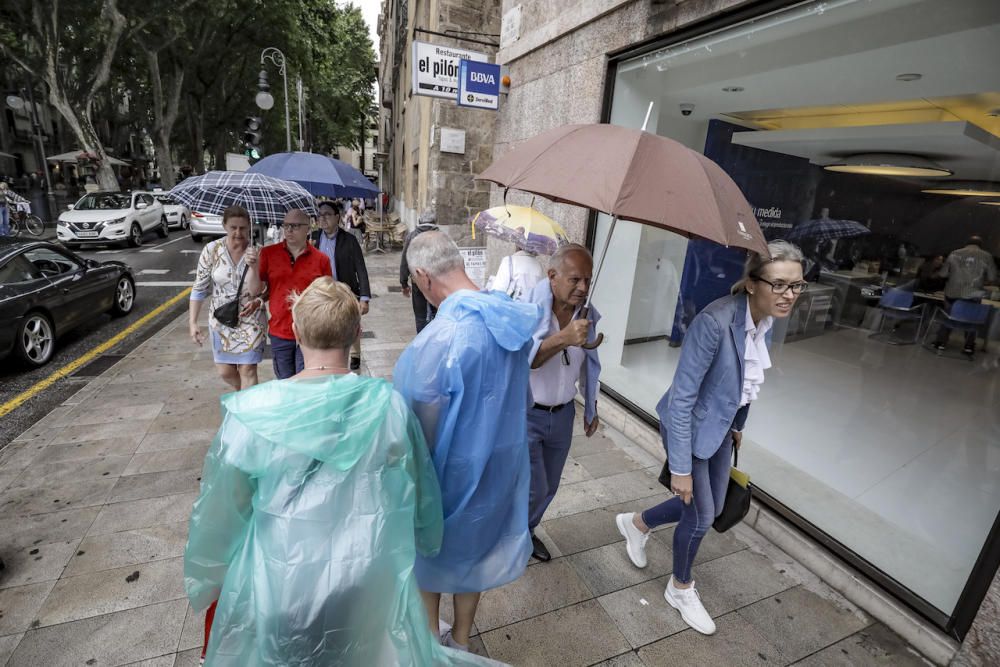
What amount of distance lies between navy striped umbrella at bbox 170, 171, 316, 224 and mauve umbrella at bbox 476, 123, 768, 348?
237cm

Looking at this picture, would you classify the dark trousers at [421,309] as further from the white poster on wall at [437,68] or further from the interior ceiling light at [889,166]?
the interior ceiling light at [889,166]

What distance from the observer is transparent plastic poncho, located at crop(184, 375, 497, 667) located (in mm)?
→ 1247

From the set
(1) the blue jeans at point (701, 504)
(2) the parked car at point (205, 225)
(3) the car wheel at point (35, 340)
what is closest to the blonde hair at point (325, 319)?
(1) the blue jeans at point (701, 504)

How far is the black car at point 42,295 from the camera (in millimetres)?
5387

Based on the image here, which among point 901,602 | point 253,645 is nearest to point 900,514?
point 901,602

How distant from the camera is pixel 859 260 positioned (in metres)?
5.22

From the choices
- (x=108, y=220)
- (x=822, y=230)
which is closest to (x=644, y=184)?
(x=822, y=230)

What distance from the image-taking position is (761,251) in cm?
191

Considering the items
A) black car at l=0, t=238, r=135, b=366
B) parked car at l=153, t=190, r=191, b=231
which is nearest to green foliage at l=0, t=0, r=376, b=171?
parked car at l=153, t=190, r=191, b=231

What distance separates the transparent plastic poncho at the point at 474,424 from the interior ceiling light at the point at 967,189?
13.2 ft

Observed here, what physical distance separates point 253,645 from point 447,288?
1221mm

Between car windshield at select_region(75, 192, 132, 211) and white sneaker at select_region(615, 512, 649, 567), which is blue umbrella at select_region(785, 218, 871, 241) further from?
car windshield at select_region(75, 192, 132, 211)

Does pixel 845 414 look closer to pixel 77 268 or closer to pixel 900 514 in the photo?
pixel 900 514

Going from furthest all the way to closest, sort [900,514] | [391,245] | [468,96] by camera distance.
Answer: [391,245] → [468,96] → [900,514]
